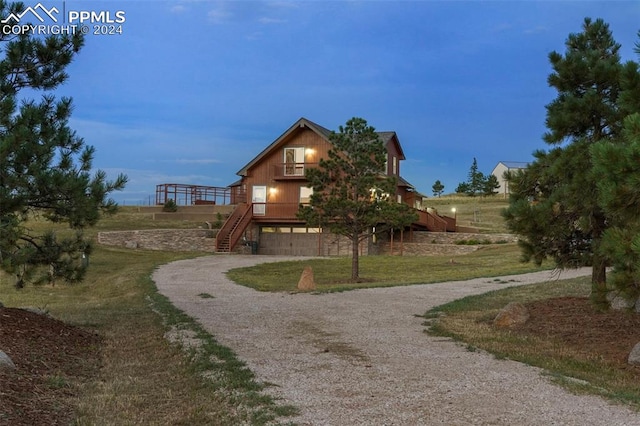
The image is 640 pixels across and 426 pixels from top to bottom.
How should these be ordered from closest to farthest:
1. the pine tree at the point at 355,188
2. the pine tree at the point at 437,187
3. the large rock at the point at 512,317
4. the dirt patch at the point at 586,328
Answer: the dirt patch at the point at 586,328, the large rock at the point at 512,317, the pine tree at the point at 355,188, the pine tree at the point at 437,187

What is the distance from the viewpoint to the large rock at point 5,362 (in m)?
6.03

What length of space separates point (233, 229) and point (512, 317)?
85.1 feet

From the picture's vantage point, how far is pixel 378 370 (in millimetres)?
7086

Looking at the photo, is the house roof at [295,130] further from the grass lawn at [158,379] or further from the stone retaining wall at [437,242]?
the grass lawn at [158,379]

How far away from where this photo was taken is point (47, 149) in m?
8.19

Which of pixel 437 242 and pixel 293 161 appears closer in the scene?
pixel 293 161

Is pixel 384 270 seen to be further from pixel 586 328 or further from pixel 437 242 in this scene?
Answer: pixel 586 328

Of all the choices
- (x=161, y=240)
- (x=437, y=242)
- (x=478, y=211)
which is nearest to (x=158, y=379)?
(x=161, y=240)

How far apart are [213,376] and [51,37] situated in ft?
20.4

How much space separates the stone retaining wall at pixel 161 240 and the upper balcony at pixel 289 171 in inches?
240

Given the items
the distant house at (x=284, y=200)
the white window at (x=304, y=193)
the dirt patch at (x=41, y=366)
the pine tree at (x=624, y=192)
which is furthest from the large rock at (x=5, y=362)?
the white window at (x=304, y=193)

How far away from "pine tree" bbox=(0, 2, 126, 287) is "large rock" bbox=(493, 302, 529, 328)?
7426 millimetres

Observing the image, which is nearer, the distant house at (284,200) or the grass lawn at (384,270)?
the grass lawn at (384,270)

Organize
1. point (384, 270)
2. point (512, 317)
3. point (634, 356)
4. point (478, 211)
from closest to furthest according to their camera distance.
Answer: point (634, 356), point (512, 317), point (384, 270), point (478, 211)
